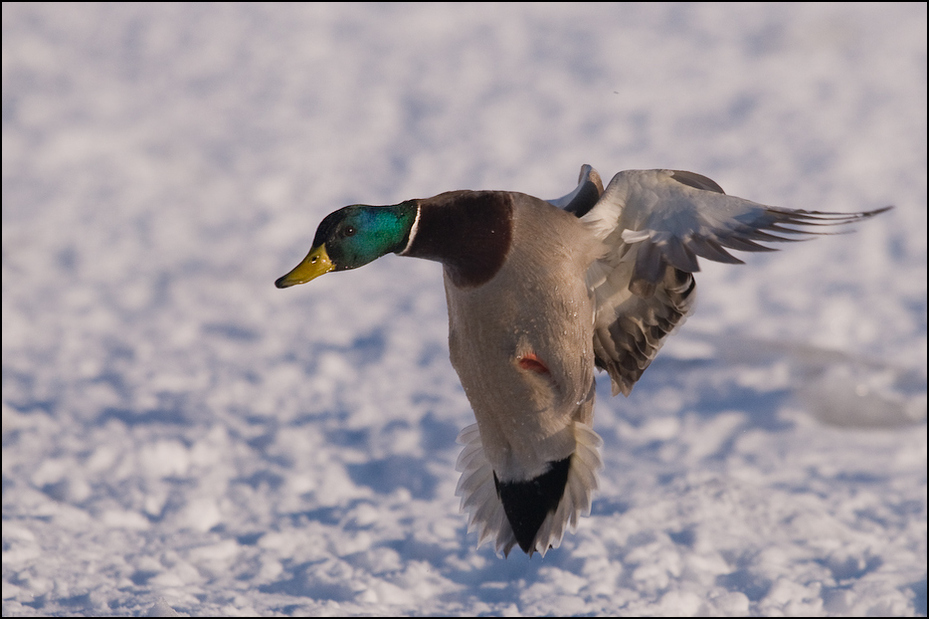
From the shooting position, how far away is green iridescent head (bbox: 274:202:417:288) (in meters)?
1.79

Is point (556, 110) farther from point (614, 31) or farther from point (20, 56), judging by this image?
point (20, 56)

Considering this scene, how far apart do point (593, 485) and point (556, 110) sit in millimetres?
3411

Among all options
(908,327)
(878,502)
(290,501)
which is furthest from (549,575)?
(908,327)

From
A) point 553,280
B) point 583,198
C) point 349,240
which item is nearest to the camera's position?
point 349,240

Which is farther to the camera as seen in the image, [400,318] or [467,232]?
[400,318]

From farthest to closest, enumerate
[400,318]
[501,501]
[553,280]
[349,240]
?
[400,318] < [501,501] < [553,280] < [349,240]

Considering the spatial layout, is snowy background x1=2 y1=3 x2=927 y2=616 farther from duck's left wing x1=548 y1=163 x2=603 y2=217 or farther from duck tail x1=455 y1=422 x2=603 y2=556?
duck's left wing x1=548 y1=163 x2=603 y2=217

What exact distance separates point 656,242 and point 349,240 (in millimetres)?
548

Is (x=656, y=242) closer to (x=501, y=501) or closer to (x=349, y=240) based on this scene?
(x=349, y=240)

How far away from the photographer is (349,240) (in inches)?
70.8

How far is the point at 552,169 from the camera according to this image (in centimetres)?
484

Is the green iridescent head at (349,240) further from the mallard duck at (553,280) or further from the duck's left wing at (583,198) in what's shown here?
the duck's left wing at (583,198)

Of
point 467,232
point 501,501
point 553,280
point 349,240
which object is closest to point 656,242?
point 553,280

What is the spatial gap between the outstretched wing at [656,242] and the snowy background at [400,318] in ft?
2.28
